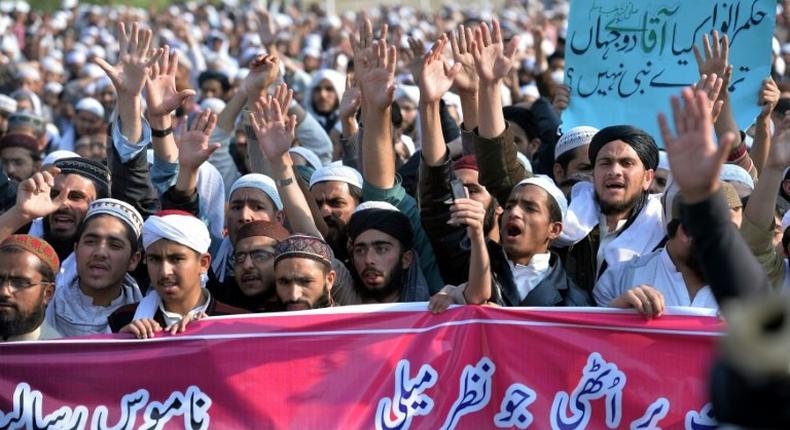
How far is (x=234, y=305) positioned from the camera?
549 centimetres

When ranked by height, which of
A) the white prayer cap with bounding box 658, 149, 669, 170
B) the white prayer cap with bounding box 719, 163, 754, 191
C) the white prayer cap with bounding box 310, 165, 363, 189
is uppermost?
the white prayer cap with bounding box 658, 149, 669, 170

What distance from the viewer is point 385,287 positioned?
534 centimetres

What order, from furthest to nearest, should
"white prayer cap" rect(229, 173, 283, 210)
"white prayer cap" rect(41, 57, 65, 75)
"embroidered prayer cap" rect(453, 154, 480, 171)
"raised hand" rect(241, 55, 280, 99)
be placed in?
"white prayer cap" rect(41, 57, 65, 75)
"raised hand" rect(241, 55, 280, 99)
"white prayer cap" rect(229, 173, 283, 210)
"embroidered prayer cap" rect(453, 154, 480, 171)

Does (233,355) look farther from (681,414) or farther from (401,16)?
(401,16)

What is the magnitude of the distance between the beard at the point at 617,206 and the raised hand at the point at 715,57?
76cm

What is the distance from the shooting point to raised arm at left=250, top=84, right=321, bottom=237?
5.74m

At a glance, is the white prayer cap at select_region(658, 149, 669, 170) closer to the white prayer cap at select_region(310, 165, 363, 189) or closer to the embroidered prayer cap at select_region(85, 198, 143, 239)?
the white prayer cap at select_region(310, 165, 363, 189)

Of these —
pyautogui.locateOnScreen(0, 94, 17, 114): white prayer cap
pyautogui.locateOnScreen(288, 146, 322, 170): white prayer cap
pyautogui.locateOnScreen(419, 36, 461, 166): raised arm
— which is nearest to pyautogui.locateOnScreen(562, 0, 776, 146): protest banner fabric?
pyautogui.locateOnScreen(419, 36, 461, 166): raised arm

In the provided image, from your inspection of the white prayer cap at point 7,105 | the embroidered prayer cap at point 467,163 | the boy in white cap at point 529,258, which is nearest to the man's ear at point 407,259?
the boy in white cap at point 529,258

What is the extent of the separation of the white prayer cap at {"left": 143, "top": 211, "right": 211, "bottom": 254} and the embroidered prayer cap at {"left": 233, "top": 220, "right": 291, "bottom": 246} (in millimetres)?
316

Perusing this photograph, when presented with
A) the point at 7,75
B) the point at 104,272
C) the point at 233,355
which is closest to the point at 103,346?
the point at 233,355

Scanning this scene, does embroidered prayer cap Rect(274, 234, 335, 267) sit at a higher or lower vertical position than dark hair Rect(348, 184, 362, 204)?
lower

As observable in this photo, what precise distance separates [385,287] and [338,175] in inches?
45.3

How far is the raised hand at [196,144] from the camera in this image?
19.1 feet
